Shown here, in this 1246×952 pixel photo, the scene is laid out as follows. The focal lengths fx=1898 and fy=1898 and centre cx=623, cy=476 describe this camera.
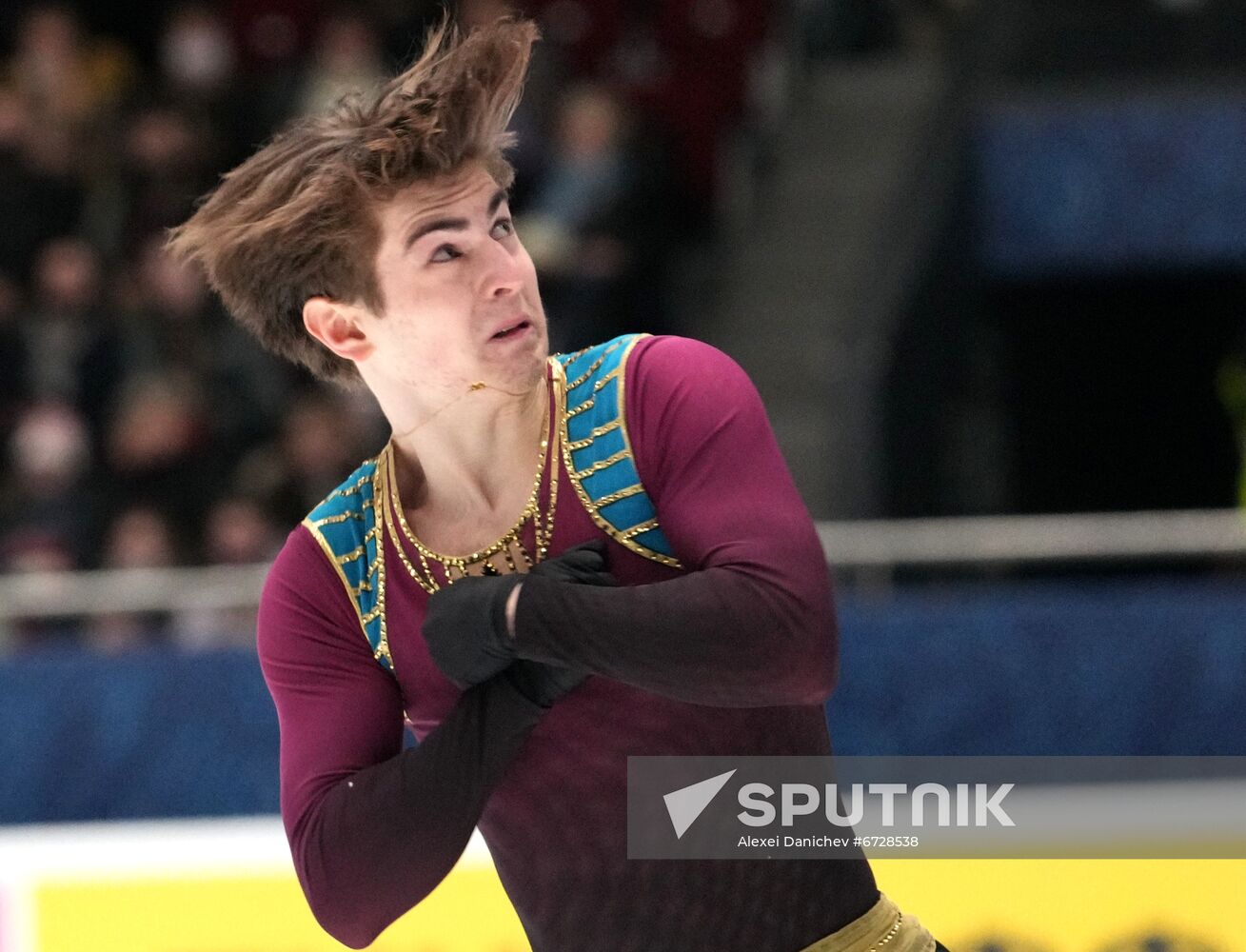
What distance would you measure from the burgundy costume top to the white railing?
366cm

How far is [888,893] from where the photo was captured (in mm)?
3754

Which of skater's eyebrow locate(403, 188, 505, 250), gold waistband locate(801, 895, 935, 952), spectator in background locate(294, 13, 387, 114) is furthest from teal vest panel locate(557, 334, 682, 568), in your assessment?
spectator in background locate(294, 13, 387, 114)

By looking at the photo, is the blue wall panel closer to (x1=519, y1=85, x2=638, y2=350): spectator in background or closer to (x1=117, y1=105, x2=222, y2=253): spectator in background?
(x1=519, y1=85, x2=638, y2=350): spectator in background

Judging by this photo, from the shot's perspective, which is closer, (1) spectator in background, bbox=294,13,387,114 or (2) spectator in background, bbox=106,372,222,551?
(2) spectator in background, bbox=106,372,222,551

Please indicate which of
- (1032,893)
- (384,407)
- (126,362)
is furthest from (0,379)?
(384,407)

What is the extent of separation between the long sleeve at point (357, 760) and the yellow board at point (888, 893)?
1.81 m

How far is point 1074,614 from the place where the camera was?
226 inches

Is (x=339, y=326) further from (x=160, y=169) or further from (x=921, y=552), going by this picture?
(x=160, y=169)

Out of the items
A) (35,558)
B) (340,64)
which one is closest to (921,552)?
(35,558)

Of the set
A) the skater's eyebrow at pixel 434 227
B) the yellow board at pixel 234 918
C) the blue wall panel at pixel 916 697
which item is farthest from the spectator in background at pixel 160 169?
the skater's eyebrow at pixel 434 227

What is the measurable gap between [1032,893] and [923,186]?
4577 mm

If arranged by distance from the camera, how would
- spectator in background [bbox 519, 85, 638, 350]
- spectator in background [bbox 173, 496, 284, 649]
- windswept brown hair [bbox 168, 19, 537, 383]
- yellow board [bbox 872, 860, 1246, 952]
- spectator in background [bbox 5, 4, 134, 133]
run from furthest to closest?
spectator in background [bbox 5, 4, 134, 133] → spectator in background [bbox 519, 85, 638, 350] → spectator in background [bbox 173, 496, 284, 649] → yellow board [bbox 872, 860, 1246, 952] → windswept brown hair [bbox 168, 19, 537, 383]

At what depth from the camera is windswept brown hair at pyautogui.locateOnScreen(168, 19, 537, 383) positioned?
6.97 feet

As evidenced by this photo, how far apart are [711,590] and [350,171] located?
0.62 metres
